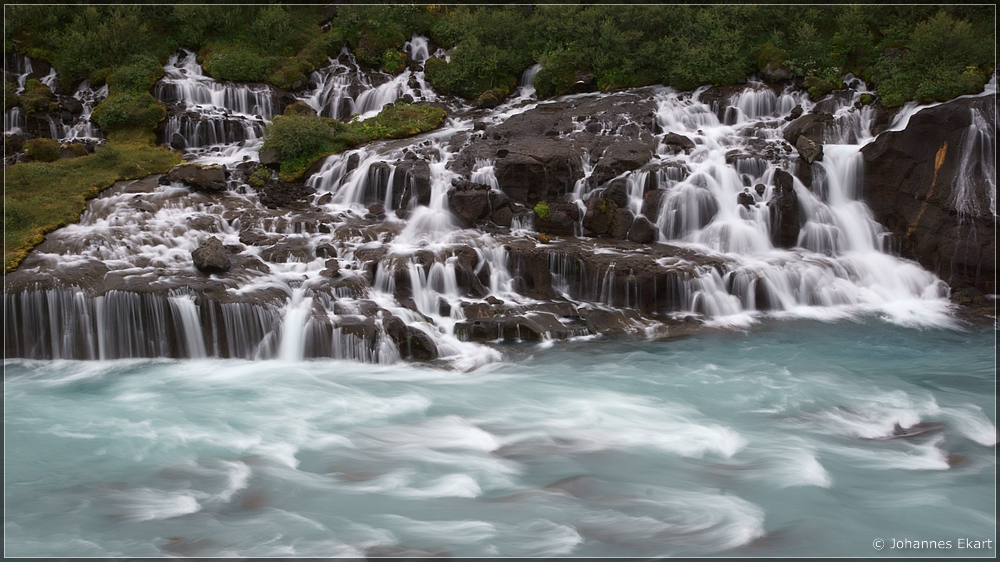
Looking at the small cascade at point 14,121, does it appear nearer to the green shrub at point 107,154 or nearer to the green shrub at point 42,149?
the green shrub at point 42,149

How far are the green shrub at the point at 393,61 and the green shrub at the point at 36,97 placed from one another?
10.3 meters

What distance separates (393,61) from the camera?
79.7 feet

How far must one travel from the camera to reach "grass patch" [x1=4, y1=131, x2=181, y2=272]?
13.4 meters

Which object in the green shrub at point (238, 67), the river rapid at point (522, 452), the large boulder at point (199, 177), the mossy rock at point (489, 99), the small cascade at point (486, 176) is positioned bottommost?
the river rapid at point (522, 452)

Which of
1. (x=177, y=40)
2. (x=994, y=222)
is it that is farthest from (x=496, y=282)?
(x=177, y=40)

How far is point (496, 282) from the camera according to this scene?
1401cm

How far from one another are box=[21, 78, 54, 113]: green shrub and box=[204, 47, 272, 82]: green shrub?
15.4 ft

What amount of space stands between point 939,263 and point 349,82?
18210mm

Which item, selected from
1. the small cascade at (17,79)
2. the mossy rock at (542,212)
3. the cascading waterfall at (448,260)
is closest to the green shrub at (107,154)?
the cascading waterfall at (448,260)

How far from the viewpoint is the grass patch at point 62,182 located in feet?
44.0

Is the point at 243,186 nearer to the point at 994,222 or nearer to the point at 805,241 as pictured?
the point at 805,241

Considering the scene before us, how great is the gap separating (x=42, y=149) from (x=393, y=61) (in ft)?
37.2

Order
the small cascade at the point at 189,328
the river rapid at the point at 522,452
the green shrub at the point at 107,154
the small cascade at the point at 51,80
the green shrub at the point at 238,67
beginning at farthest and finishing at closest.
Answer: the green shrub at the point at 238,67 < the small cascade at the point at 51,80 < the green shrub at the point at 107,154 < the small cascade at the point at 189,328 < the river rapid at the point at 522,452

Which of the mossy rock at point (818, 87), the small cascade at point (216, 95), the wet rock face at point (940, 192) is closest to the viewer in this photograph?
the wet rock face at point (940, 192)
